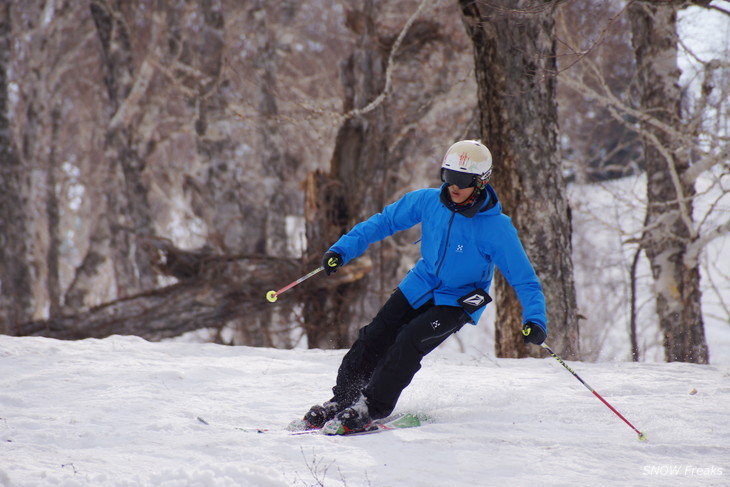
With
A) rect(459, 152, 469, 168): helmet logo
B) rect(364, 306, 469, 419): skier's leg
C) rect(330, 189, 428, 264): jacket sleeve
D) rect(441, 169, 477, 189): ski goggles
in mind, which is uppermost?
rect(459, 152, 469, 168): helmet logo

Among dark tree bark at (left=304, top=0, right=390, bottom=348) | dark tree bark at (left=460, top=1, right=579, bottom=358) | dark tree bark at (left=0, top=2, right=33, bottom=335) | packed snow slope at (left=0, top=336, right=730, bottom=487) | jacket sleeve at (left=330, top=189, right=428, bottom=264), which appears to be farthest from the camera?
dark tree bark at (left=0, top=2, right=33, bottom=335)

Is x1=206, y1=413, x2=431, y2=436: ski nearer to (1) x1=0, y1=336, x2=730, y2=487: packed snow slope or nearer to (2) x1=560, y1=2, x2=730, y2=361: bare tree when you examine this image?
(1) x1=0, y1=336, x2=730, y2=487: packed snow slope

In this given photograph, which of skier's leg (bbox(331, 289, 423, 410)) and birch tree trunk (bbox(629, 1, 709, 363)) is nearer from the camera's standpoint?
skier's leg (bbox(331, 289, 423, 410))

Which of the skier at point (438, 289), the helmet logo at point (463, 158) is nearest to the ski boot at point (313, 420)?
the skier at point (438, 289)

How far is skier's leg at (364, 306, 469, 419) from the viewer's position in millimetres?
3920

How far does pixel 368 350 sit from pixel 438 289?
585 mm

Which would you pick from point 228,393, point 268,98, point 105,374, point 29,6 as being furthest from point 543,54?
point 29,6

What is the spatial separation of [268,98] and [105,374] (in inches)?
372

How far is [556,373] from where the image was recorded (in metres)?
5.47

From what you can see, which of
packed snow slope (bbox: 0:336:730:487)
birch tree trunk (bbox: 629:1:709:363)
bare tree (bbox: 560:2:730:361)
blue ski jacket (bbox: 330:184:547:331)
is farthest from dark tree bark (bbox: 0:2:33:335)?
birch tree trunk (bbox: 629:1:709:363)

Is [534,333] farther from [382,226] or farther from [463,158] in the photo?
[382,226]

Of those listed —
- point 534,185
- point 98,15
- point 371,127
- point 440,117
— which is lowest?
point 534,185

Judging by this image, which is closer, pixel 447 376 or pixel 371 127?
pixel 447 376

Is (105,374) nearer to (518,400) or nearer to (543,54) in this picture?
(518,400)
